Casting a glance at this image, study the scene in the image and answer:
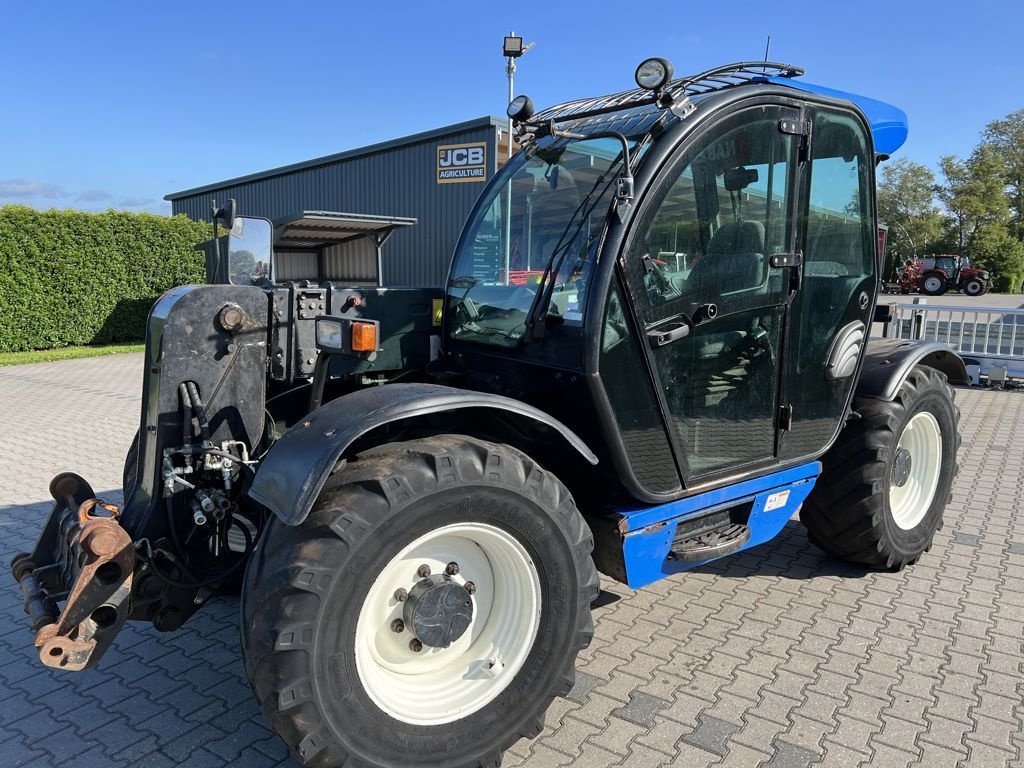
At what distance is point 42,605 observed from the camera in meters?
2.60

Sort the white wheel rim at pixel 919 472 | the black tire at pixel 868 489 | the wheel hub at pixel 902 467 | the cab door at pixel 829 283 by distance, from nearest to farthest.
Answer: the cab door at pixel 829 283 → the black tire at pixel 868 489 → the wheel hub at pixel 902 467 → the white wheel rim at pixel 919 472

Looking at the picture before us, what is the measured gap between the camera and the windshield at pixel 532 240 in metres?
2.94

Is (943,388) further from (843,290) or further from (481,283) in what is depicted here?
(481,283)

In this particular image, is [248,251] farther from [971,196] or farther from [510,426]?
[971,196]

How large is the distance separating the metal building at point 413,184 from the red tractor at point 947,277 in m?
24.8

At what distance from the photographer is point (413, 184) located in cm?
1792

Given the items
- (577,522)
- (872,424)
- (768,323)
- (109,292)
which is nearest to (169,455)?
(577,522)

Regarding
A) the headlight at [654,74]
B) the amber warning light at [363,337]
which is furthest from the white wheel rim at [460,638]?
the headlight at [654,74]

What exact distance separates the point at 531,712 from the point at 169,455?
62.0 inches

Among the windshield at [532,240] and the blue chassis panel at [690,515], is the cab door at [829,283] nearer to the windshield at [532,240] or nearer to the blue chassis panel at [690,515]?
the blue chassis panel at [690,515]

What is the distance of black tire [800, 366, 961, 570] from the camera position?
3.97 metres

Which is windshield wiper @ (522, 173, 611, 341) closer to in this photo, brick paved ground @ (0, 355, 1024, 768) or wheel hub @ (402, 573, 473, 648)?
wheel hub @ (402, 573, 473, 648)

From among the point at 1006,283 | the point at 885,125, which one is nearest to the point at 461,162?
the point at 885,125

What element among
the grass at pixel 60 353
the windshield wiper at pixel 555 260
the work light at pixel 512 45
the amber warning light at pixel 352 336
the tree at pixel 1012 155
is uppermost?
the tree at pixel 1012 155
